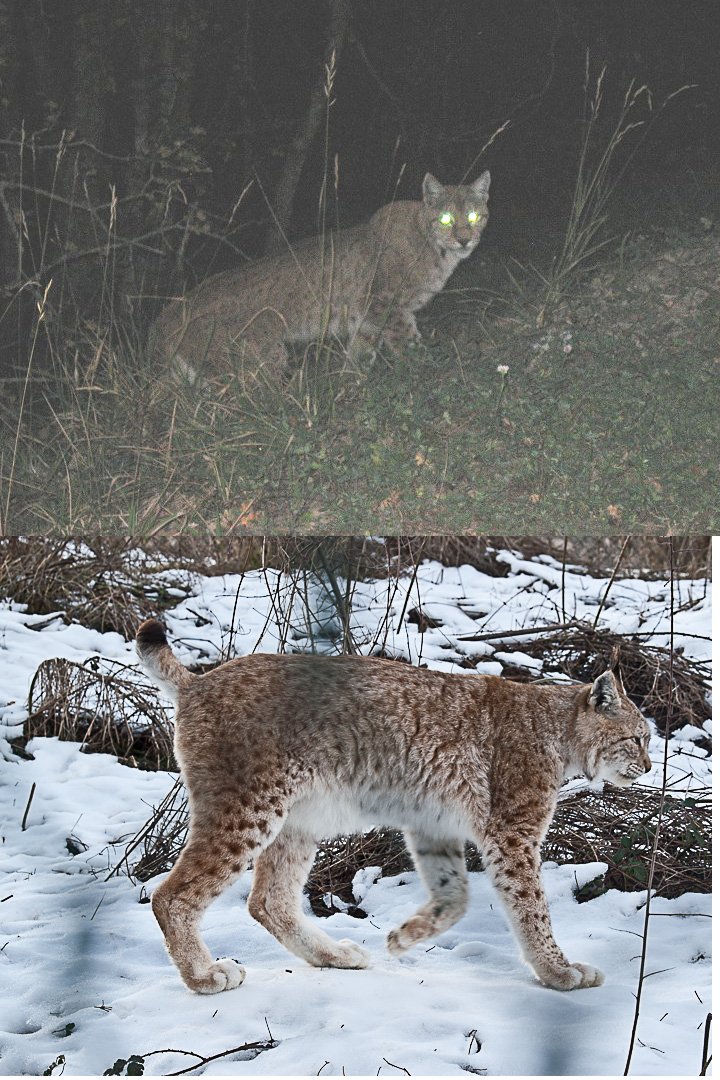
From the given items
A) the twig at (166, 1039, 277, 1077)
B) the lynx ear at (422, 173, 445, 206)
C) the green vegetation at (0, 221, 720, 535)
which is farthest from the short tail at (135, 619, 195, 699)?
the lynx ear at (422, 173, 445, 206)

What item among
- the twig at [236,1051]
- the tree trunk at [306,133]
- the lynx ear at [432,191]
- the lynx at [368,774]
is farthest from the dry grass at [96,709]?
the lynx ear at [432,191]

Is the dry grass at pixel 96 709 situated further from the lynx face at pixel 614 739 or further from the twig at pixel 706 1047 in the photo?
the twig at pixel 706 1047

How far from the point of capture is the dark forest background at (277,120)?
18.9 feet

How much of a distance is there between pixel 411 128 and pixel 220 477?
1914mm

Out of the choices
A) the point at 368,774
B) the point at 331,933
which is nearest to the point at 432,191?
the point at 368,774

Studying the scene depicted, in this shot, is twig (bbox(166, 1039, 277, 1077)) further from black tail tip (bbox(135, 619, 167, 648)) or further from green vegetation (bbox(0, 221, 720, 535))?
green vegetation (bbox(0, 221, 720, 535))

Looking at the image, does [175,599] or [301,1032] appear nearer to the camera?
[301,1032]

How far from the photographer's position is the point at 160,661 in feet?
10.6

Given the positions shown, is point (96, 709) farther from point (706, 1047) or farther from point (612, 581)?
point (706, 1047)

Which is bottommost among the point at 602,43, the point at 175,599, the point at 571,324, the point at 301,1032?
the point at 301,1032

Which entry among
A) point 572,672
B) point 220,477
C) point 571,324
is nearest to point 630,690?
point 572,672

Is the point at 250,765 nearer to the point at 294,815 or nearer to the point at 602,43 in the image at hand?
the point at 294,815

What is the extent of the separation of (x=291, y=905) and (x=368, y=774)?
0.37 meters

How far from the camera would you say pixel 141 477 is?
5133mm
